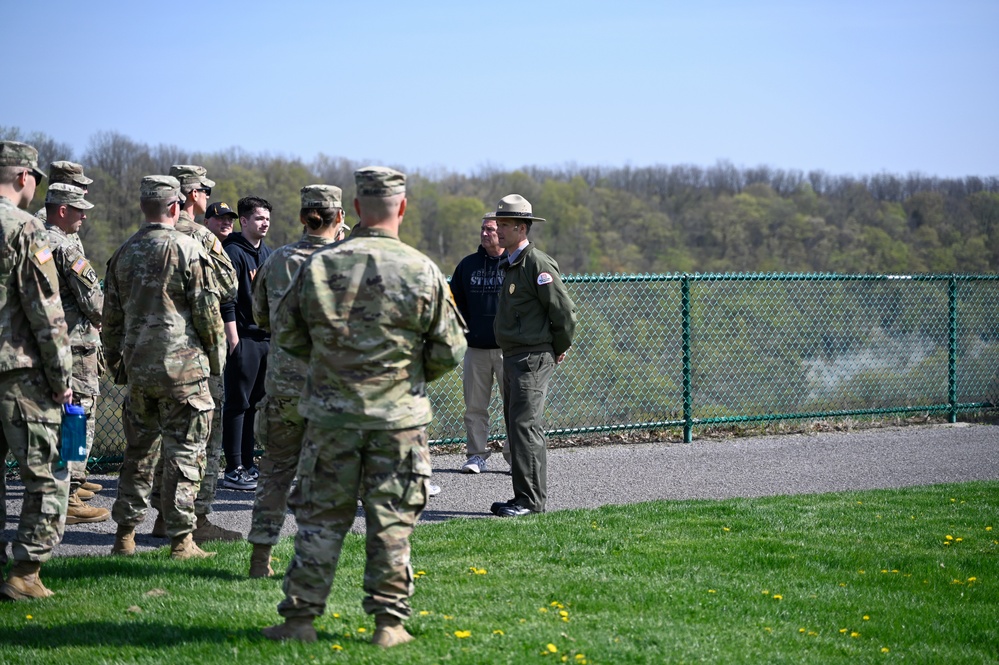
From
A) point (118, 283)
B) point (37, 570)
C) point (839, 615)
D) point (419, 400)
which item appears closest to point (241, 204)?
point (118, 283)

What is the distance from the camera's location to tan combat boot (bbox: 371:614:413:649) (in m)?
4.23

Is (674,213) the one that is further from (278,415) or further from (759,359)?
(278,415)

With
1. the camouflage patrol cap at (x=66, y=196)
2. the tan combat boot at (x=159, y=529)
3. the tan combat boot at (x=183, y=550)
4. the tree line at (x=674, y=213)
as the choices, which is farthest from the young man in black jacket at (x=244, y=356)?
the tree line at (x=674, y=213)

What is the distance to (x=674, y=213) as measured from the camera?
54969mm

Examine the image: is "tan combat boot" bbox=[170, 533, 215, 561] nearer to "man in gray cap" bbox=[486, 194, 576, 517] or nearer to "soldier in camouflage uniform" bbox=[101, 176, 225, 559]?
"soldier in camouflage uniform" bbox=[101, 176, 225, 559]

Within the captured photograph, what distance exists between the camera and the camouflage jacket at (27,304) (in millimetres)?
4879

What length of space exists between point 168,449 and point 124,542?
767mm

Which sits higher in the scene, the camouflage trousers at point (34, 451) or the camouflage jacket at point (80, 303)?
the camouflage jacket at point (80, 303)

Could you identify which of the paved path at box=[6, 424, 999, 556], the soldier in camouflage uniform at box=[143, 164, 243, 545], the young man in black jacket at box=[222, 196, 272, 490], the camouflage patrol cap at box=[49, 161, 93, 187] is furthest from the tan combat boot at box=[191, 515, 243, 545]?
the camouflage patrol cap at box=[49, 161, 93, 187]

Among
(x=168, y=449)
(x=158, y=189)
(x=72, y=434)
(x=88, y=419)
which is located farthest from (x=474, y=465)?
(x=72, y=434)

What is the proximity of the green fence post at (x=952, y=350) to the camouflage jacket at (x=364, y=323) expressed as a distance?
391 inches

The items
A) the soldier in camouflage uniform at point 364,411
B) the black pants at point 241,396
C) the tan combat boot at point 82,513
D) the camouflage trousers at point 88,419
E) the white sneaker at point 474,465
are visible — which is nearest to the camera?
the soldier in camouflage uniform at point 364,411

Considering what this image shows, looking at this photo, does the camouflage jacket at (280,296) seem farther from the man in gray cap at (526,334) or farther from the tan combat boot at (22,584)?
the man in gray cap at (526,334)

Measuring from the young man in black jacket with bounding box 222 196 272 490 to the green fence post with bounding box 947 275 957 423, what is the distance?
836cm
